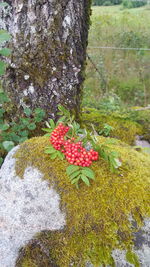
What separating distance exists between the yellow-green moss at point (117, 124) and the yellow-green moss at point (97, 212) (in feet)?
4.25

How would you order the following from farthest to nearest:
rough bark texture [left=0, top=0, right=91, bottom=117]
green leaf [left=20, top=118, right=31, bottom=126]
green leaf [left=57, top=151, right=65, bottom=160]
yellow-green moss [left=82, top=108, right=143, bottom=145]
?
yellow-green moss [left=82, top=108, right=143, bottom=145]
green leaf [left=20, top=118, right=31, bottom=126]
rough bark texture [left=0, top=0, right=91, bottom=117]
green leaf [left=57, top=151, right=65, bottom=160]

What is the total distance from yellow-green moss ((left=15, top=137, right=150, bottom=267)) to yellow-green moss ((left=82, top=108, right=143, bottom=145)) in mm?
1295

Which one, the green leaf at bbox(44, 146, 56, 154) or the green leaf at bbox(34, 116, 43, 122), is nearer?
the green leaf at bbox(44, 146, 56, 154)

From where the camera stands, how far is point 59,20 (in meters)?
2.41

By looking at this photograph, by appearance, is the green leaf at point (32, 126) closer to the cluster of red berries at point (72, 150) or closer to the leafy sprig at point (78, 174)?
the cluster of red berries at point (72, 150)

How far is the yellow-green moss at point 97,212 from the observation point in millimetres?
1582

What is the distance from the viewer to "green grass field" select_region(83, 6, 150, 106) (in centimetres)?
615

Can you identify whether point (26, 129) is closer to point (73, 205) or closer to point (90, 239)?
point (73, 205)

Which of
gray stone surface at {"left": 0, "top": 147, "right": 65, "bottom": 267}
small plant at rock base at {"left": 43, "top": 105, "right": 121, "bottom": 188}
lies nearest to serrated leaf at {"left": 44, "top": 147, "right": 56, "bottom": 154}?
small plant at rock base at {"left": 43, "top": 105, "right": 121, "bottom": 188}

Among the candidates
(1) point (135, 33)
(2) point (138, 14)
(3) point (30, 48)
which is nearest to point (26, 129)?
(3) point (30, 48)

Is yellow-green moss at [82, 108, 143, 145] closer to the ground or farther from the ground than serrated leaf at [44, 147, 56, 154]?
closer to the ground

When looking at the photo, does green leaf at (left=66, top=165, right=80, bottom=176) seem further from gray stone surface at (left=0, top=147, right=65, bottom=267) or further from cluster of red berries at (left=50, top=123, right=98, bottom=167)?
gray stone surface at (left=0, top=147, right=65, bottom=267)

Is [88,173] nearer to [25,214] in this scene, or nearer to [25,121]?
[25,214]

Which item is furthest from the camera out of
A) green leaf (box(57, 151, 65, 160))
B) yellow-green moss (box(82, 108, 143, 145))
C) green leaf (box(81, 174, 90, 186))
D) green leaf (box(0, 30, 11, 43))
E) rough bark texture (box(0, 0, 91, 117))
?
yellow-green moss (box(82, 108, 143, 145))
